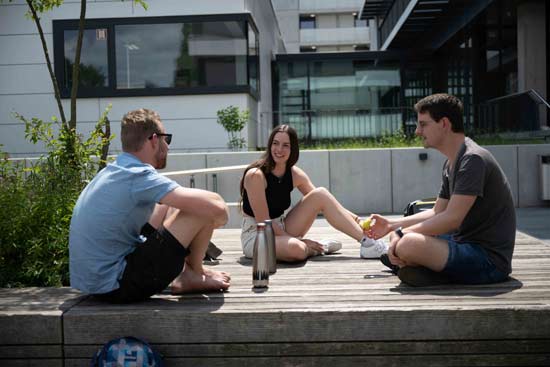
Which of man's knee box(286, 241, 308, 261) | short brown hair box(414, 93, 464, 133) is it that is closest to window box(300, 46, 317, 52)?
man's knee box(286, 241, 308, 261)

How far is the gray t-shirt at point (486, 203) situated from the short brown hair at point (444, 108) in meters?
0.14

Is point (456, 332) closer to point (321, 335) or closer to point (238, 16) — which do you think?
point (321, 335)

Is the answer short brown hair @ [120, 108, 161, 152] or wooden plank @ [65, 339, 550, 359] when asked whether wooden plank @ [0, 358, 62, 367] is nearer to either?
wooden plank @ [65, 339, 550, 359]

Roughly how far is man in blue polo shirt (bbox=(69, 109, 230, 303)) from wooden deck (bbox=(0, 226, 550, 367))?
0.19 m

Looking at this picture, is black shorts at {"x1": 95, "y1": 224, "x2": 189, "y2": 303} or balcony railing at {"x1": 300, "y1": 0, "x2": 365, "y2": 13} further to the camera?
balcony railing at {"x1": 300, "y1": 0, "x2": 365, "y2": 13}

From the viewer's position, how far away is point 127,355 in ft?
12.5

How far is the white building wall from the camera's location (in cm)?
1769

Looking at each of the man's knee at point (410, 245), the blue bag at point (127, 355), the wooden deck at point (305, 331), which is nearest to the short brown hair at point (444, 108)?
the man's knee at point (410, 245)

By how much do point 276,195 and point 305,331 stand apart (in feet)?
8.35

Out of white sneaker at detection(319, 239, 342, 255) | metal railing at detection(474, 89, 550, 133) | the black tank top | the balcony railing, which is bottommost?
white sneaker at detection(319, 239, 342, 255)

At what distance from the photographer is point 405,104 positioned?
26.3m

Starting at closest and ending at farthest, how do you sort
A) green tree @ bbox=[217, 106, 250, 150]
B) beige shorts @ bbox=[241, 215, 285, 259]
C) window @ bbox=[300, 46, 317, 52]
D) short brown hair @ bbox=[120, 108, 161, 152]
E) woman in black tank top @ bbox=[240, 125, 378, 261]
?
short brown hair @ bbox=[120, 108, 161, 152]
woman in black tank top @ bbox=[240, 125, 378, 261]
beige shorts @ bbox=[241, 215, 285, 259]
green tree @ bbox=[217, 106, 250, 150]
window @ bbox=[300, 46, 317, 52]

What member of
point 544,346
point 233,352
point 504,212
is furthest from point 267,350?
point 504,212

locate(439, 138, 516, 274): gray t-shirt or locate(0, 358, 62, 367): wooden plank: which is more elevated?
locate(439, 138, 516, 274): gray t-shirt
